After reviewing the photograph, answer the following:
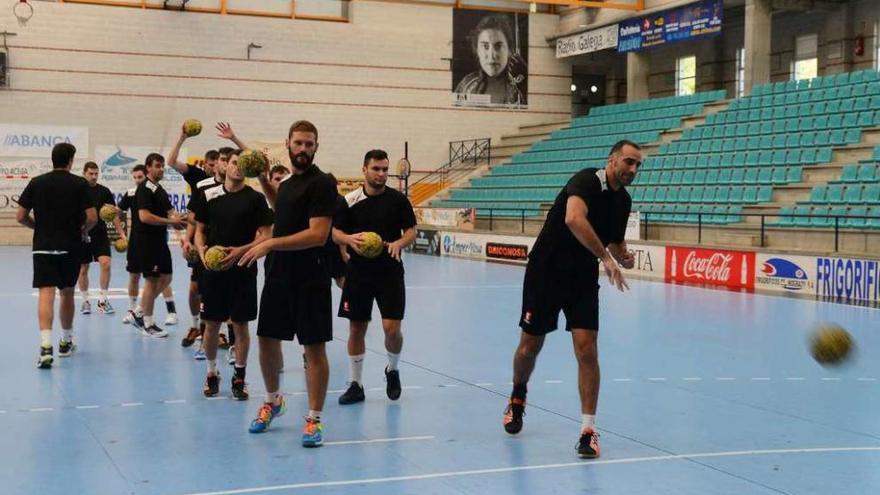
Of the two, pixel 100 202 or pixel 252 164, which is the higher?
pixel 252 164

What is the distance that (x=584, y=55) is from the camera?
3794 cm

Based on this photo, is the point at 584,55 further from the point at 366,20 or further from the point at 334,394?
the point at 334,394

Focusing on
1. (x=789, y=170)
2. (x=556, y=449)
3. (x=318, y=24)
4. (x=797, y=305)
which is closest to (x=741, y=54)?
(x=789, y=170)

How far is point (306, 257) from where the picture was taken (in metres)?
6.55

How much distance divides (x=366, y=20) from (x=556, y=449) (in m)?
29.9

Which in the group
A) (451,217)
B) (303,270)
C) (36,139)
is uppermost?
(36,139)

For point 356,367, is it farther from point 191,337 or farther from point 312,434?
point 191,337

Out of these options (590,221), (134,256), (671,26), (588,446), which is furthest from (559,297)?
(671,26)

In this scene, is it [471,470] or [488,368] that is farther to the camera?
[488,368]

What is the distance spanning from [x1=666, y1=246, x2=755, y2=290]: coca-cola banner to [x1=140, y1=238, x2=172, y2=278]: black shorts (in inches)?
446

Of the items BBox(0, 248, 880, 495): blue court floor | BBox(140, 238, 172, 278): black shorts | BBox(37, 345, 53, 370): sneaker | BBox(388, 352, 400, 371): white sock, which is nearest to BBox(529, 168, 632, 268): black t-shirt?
BBox(0, 248, 880, 495): blue court floor

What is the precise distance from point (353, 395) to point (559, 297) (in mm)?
2018

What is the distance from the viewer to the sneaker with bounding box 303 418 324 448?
6.35 m

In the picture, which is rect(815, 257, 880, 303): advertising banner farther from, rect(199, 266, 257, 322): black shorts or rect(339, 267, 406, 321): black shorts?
rect(199, 266, 257, 322): black shorts
